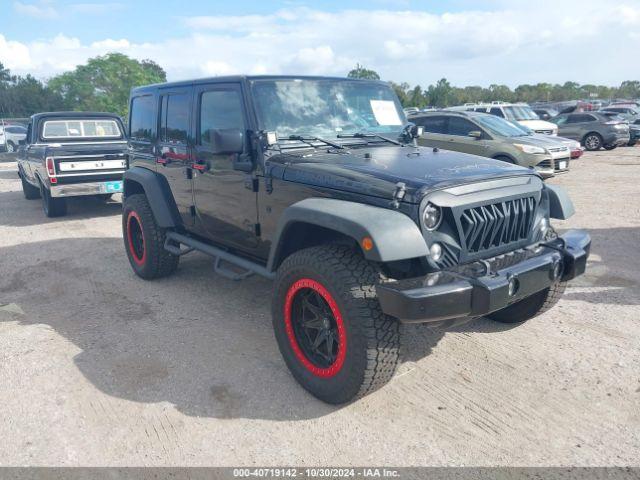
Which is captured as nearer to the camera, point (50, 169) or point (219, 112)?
point (219, 112)

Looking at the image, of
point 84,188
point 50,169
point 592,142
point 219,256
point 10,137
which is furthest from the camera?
point 10,137

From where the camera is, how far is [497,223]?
3076 mm

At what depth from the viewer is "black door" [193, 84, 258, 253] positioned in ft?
12.8

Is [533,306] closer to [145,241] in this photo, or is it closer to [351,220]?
[351,220]

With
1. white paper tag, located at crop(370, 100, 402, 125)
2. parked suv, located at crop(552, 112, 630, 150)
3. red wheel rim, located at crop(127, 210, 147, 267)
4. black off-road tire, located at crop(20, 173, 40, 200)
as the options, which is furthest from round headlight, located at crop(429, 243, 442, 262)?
parked suv, located at crop(552, 112, 630, 150)

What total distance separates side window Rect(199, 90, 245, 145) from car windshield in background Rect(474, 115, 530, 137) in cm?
804

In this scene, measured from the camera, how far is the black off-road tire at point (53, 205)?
8.73 m

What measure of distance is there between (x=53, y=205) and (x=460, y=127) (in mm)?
8301

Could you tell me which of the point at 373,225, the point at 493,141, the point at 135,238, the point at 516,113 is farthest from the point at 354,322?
the point at 516,113

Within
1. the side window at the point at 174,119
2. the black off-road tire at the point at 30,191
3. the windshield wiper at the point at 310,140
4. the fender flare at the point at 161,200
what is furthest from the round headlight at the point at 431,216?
the black off-road tire at the point at 30,191

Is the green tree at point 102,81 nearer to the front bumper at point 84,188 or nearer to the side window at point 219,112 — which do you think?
the front bumper at point 84,188

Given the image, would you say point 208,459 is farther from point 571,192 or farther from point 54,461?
point 571,192

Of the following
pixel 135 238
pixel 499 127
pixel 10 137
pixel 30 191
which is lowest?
pixel 135 238

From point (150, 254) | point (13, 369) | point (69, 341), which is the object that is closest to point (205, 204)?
point (150, 254)
